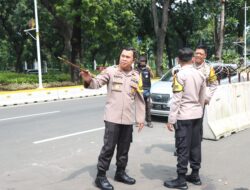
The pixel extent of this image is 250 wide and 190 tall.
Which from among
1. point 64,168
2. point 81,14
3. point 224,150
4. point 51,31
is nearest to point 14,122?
point 64,168

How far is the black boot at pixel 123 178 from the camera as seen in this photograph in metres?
5.55

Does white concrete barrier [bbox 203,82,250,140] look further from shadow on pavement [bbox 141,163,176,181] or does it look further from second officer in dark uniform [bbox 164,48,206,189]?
second officer in dark uniform [bbox 164,48,206,189]

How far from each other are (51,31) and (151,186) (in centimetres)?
4144

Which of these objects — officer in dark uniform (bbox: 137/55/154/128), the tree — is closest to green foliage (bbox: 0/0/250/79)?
the tree

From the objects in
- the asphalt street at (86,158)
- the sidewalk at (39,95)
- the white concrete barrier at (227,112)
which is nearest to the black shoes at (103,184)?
the asphalt street at (86,158)

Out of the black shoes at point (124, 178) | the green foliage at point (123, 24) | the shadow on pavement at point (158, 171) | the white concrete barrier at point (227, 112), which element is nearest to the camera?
the black shoes at point (124, 178)

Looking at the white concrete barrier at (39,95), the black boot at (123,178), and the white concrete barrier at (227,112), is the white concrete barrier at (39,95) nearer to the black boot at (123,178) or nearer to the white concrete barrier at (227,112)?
the white concrete barrier at (227,112)

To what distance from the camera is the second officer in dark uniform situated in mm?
5207

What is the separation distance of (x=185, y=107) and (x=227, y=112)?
4.09m

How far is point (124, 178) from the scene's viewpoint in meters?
5.59

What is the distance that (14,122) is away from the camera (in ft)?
37.5

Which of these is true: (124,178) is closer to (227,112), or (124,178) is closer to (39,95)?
(227,112)

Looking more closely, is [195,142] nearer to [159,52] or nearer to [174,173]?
[174,173]

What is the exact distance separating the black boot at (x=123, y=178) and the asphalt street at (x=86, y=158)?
3.4 inches
